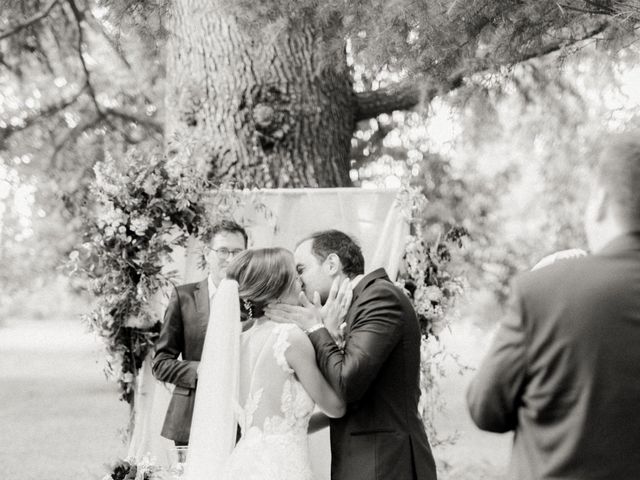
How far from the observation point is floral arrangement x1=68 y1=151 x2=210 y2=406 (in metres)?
5.25

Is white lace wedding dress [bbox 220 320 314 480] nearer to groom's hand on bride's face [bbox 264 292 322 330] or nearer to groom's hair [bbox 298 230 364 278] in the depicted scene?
groom's hand on bride's face [bbox 264 292 322 330]

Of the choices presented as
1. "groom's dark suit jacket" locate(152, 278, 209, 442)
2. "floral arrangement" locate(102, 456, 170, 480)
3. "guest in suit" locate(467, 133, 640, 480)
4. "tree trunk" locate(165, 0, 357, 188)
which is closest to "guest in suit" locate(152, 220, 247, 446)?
"groom's dark suit jacket" locate(152, 278, 209, 442)

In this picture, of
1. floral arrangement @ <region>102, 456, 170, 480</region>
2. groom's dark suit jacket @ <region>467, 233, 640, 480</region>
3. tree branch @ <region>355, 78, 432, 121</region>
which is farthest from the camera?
tree branch @ <region>355, 78, 432, 121</region>

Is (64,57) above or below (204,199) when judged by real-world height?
above

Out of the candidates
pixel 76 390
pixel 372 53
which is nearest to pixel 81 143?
pixel 372 53

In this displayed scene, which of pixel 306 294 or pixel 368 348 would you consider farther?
pixel 306 294

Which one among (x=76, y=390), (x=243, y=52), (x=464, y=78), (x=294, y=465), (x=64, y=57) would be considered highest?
(x=64, y=57)

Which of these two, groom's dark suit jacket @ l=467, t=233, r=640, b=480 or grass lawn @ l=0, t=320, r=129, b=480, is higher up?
groom's dark suit jacket @ l=467, t=233, r=640, b=480

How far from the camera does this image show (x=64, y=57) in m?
9.84

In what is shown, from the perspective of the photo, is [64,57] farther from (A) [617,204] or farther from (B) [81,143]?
(A) [617,204]

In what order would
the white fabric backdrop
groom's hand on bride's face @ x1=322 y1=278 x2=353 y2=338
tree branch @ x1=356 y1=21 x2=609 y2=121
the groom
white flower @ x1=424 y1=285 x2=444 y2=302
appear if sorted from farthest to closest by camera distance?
1. the white fabric backdrop
2. white flower @ x1=424 y1=285 x2=444 y2=302
3. tree branch @ x1=356 y1=21 x2=609 y2=121
4. groom's hand on bride's face @ x1=322 y1=278 x2=353 y2=338
5. the groom

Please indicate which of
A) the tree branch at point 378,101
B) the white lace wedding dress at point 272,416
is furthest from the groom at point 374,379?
the tree branch at point 378,101

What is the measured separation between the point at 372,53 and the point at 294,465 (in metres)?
2.20

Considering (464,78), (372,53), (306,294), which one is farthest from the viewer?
(464,78)
